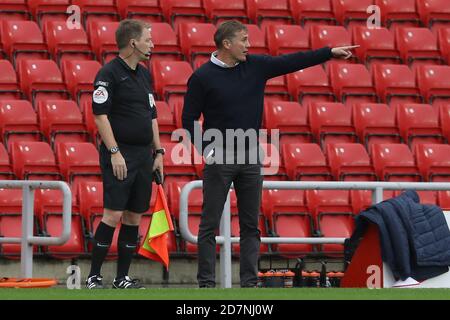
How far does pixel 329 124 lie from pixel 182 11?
222 cm

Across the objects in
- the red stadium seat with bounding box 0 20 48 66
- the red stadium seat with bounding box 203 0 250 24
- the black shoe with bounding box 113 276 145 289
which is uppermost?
the red stadium seat with bounding box 203 0 250 24

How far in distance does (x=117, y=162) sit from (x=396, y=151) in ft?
14.6

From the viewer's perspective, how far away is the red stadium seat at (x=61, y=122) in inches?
404

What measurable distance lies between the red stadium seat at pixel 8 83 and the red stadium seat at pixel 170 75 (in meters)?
1.26

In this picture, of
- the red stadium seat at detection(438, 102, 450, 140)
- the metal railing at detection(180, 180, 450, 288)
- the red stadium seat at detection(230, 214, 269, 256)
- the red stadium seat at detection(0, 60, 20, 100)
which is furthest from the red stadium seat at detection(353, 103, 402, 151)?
the red stadium seat at detection(0, 60, 20, 100)

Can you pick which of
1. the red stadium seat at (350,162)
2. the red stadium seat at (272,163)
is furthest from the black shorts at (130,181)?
the red stadium seat at (350,162)

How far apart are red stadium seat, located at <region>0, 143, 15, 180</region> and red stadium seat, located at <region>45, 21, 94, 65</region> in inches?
71.8

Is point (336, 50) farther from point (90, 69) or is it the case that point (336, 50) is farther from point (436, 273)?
point (90, 69)

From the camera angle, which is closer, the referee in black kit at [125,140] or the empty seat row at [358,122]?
the referee in black kit at [125,140]

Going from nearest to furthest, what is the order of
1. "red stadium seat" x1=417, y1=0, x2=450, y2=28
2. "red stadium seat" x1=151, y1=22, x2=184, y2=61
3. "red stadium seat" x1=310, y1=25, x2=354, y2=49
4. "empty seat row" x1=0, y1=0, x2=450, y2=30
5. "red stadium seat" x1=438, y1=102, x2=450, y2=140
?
"red stadium seat" x1=438, y1=102, x2=450, y2=140 < "red stadium seat" x1=151, y1=22, x2=184, y2=61 < "empty seat row" x1=0, y1=0, x2=450, y2=30 < "red stadium seat" x1=310, y1=25, x2=354, y2=49 < "red stadium seat" x1=417, y1=0, x2=450, y2=28

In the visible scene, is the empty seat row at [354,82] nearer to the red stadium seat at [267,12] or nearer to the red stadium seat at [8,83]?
the red stadium seat at [267,12]

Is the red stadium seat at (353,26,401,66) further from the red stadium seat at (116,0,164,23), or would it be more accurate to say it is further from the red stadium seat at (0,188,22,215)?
the red stadium seat at (0,188,22,215)

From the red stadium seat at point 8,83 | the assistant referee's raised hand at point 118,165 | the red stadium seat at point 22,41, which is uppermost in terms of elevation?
the red stadium seat at point 22,41

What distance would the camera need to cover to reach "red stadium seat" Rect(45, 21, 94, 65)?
37.3 feet
